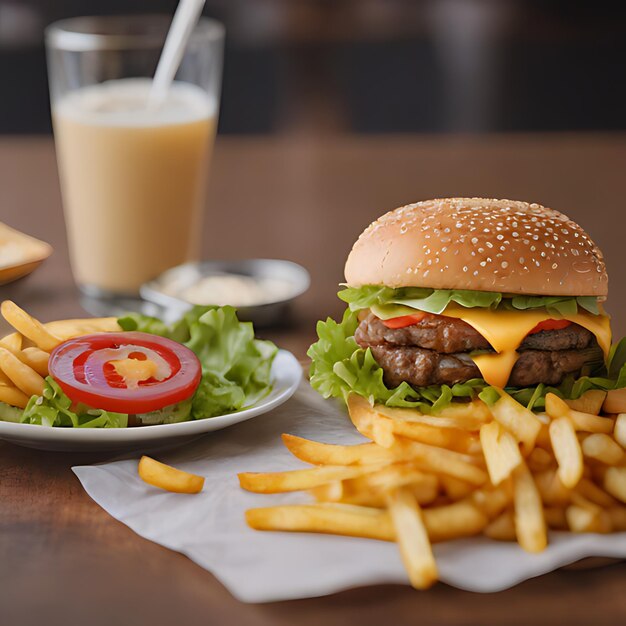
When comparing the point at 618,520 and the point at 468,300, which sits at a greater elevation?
the point at 468,300

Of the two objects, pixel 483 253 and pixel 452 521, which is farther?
pixel 483 253

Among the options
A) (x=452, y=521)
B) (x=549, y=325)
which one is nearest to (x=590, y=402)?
(x=549, y=325)

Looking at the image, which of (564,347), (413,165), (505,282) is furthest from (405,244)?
(413,165)

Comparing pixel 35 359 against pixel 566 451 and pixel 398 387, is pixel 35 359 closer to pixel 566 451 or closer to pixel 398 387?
pixel 398 387

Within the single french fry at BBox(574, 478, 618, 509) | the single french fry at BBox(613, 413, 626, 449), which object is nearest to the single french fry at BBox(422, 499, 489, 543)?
the single french fry at BBox(574, 478, 618, 509)

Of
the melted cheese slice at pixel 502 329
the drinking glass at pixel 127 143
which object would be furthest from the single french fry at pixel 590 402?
the drinking glass at pixel 127 143

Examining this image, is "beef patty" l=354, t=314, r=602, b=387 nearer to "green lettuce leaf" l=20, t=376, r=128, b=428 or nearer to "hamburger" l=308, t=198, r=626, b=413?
"hamburger" l=308, t=198, r=626, b=413

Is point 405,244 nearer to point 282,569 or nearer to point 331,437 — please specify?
point 331,437
